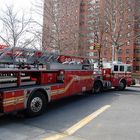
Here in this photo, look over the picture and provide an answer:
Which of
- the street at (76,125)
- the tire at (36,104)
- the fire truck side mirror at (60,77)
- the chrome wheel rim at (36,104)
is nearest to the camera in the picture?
the street at (76,125)

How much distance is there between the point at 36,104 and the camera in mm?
9016

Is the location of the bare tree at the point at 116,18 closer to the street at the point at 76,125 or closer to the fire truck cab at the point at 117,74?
the fire truck cab at the point at 117,74

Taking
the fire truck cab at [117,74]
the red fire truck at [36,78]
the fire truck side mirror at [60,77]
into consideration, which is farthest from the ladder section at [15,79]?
the fire truck cab at [117,74]

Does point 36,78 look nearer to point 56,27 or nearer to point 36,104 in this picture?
point 36,104

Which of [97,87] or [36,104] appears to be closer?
[36,104]

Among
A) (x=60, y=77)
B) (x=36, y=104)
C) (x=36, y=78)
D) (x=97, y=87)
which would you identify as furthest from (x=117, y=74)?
(x=36, y=104)

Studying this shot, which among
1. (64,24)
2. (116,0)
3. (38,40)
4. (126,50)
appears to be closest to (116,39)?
(116,0)

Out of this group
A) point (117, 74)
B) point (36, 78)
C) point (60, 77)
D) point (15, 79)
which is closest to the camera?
point (15, 79)

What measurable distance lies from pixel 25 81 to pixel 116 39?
27596 millimetres

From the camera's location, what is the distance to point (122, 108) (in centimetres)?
1077

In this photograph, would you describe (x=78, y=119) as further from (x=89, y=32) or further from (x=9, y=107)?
(x=89, y=32)

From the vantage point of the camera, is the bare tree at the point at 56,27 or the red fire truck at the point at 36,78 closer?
the red fire truck at the point at 36,78

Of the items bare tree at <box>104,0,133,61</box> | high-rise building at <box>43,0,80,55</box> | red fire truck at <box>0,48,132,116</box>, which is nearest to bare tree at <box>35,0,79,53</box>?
high-rise building at <box>43,0,80,55</box>

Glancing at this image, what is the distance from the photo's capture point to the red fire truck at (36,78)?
8172 mm
